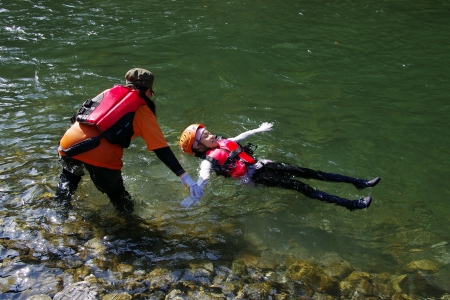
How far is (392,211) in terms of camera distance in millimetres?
6758

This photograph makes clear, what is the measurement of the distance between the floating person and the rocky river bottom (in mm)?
797

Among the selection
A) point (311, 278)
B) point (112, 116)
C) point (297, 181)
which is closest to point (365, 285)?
point (311, 278)

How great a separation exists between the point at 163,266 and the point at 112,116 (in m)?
1.95

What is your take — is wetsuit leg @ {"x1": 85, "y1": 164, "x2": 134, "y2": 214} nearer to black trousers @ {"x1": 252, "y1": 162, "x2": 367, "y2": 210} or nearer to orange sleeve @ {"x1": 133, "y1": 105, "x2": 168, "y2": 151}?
orange sleeve @ {"x1": 133, "y1": 105, "x2": 168, "y2": 151}

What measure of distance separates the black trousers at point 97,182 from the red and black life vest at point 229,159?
1.30 metres

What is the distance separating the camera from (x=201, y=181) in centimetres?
572

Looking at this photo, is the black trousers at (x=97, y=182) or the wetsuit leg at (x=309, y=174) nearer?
the black trousers at (x=97, y=182)

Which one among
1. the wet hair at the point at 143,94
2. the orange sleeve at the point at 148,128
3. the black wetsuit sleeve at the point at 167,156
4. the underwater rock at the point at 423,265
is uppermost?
the wet hair at the point at 143,94

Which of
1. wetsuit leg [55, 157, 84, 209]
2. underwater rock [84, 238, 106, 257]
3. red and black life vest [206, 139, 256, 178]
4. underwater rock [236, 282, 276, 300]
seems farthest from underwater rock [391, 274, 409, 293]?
wetsuit leg [55, 157, 84, 209]

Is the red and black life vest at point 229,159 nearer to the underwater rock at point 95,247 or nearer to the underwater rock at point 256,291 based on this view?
the underwater rock at point 256,291

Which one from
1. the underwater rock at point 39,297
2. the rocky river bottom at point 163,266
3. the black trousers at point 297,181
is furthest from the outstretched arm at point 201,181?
the underwater rock at point 39,297

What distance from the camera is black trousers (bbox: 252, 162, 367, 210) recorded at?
6.43 m

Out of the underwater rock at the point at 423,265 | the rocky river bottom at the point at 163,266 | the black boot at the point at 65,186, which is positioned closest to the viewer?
the rocky river bottom at the point at 163,266

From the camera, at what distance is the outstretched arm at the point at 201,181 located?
18.1 feet
